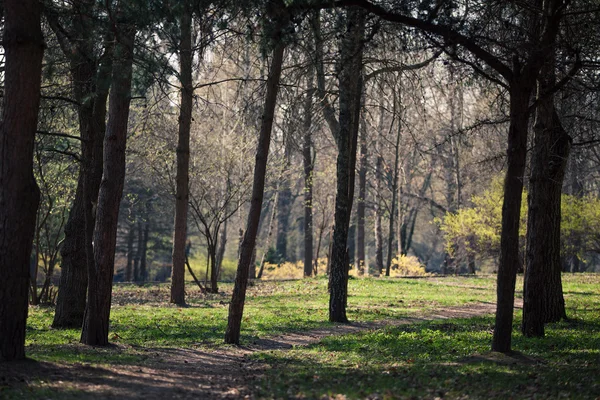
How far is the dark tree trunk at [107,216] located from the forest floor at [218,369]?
1.58 ft

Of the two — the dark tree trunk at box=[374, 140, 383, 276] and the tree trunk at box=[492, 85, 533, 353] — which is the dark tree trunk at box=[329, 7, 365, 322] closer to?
the tree trunk at box=[492, 85, 533, 353]

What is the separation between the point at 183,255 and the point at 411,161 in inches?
939

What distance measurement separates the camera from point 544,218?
11.6m

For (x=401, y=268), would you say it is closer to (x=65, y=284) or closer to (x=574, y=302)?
(x=574, y=302)

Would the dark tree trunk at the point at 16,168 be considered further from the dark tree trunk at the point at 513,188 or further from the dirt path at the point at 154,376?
the dark tree trunk at the point at 513,188

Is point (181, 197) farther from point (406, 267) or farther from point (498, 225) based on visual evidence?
point (406, 267)

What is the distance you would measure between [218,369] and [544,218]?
6262 millimetres

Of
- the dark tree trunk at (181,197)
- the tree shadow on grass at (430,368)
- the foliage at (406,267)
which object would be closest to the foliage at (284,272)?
the foliage at (406,267)

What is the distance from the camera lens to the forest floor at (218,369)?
704 cm

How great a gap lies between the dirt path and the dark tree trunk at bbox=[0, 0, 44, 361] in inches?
22.3

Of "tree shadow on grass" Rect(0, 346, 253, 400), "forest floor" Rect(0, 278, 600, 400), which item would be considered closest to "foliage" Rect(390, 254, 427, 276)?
"forest floor" Rect(0, 278, 600, 400)

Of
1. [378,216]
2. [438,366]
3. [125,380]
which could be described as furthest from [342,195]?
[378,216]

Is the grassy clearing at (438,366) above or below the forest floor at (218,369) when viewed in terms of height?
above

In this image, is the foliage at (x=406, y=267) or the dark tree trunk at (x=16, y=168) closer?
the dark tree trunk at (x=16, y=168)
